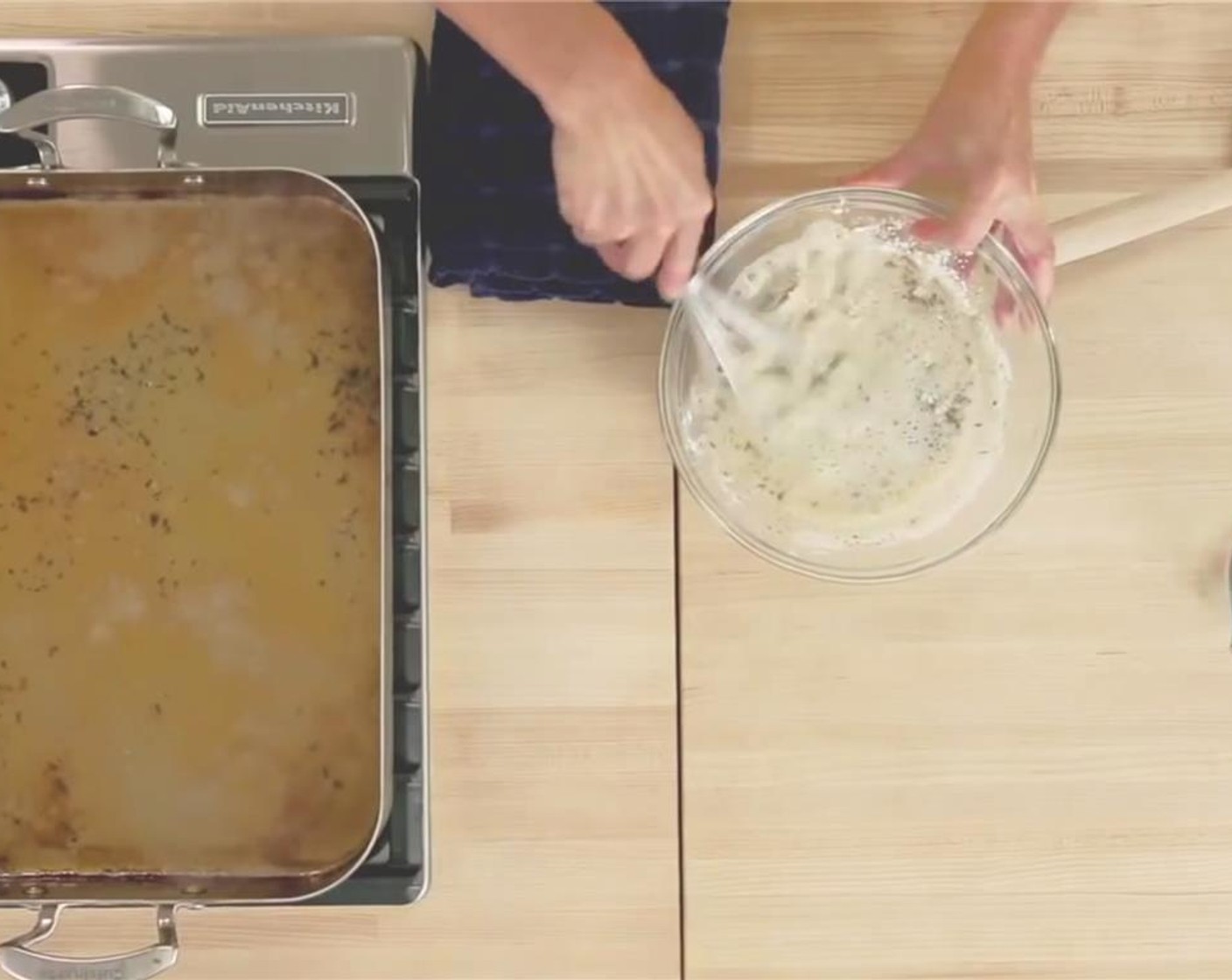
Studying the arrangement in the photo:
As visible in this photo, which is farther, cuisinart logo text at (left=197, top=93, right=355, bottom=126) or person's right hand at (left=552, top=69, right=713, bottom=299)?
cuisinart logo text at (left=197, top=93, right=355, bottom=126)

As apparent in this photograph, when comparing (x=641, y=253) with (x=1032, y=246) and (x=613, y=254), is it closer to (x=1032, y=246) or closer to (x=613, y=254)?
(x=613, y=254)

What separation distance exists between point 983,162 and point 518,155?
0.23 m

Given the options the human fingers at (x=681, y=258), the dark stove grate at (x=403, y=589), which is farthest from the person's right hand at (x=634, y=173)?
the dark stove grate at (x=403, y=589)

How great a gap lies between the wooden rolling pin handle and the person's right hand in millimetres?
198

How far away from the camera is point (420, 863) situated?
73cm

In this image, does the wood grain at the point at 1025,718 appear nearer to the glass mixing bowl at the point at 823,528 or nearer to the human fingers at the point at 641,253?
the glass mixing bowl at the point at 823,528

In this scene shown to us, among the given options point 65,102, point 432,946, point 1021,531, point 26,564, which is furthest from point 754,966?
point 65,102

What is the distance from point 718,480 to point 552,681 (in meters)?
0.14

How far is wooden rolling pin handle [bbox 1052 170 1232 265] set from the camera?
0.73 meters

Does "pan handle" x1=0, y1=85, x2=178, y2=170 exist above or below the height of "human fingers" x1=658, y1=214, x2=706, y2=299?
above

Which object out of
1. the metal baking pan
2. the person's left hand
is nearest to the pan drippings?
the metal baking pan

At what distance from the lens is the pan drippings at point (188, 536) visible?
723 mm

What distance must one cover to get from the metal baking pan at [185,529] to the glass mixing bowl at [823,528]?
0.16m

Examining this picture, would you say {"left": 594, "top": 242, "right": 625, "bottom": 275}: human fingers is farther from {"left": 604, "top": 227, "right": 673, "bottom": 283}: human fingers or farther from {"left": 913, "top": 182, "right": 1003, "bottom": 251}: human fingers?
{"left": 913, "top": 182, "right": 1003, "bottom": 251}: human fingers
